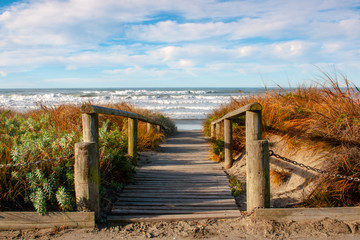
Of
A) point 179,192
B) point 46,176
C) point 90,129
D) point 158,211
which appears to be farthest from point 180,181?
point 46,176

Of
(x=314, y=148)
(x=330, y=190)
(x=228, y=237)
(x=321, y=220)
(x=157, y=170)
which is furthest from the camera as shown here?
(x=157, y=170)

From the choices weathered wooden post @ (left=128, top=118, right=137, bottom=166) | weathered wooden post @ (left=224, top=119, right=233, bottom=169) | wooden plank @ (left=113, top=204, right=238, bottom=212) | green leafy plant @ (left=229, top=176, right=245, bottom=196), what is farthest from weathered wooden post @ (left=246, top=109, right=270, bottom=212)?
weathered wooden post @ (left=128, top=118, right=137, bottom=166)

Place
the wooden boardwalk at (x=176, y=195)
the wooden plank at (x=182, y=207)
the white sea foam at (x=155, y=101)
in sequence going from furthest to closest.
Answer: the white sea foam at (x=155, y=101) → the wooden plank at (x=182, y=207) → the wooden boardwalk at (x=176, y=195)

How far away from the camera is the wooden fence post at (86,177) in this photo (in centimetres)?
341

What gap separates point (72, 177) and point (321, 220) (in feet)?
10.3

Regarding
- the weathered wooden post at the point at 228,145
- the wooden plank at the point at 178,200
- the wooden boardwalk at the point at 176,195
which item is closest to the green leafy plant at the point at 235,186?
Answer: the wooden boardwalk at the point at 176,195

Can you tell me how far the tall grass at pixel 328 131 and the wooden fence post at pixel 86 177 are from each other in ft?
8.95

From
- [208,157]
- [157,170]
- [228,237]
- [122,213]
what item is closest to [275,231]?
[228,237]

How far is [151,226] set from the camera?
137 inches

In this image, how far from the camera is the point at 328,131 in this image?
14.4 feet

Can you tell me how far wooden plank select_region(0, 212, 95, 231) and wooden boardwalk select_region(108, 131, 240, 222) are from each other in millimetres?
325

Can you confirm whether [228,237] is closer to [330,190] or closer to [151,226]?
[151,226]

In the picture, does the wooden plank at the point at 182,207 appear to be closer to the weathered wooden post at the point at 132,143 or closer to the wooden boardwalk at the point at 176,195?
the wooden boardwalk at the point at 176,195

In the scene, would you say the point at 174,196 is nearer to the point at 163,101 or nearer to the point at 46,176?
the point at 46,176
